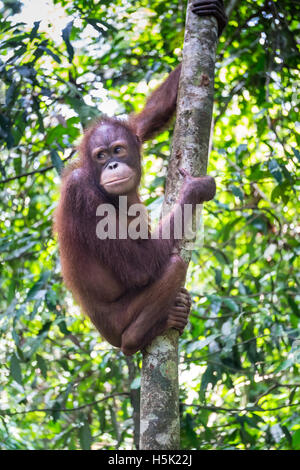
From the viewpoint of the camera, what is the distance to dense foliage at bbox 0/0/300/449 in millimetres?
3678

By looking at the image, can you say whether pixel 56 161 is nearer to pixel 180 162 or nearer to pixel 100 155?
pixel 100 155

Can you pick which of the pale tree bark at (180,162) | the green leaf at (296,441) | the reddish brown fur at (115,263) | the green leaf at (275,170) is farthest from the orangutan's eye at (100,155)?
the green leaf at (296,441)

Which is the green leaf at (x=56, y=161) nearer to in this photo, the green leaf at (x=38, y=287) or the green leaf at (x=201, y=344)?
the green leaf at (x=38, y=287)

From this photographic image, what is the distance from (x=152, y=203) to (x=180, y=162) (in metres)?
1.02

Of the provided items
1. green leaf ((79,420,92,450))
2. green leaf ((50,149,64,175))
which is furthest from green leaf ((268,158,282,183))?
green leaf ((79,420,92,450))

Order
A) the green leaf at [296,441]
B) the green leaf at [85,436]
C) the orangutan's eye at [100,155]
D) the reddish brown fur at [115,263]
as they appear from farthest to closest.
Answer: the green leaf at [85,436] < the green leaf at [296,441] < the orangutan's eye at [100,155] < the reddish brown fur at [115,263]

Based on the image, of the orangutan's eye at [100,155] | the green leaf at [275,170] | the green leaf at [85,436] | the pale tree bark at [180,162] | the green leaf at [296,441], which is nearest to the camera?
the pale tree bark at [180,162]

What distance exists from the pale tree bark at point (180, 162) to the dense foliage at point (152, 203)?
0.86 metres

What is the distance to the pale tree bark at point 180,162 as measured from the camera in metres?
2.15

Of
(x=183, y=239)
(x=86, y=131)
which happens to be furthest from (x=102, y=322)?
(x=86, y=131)

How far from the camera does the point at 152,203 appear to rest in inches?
141

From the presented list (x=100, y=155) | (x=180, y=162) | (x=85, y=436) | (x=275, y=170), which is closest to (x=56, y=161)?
(x=100, y=155)

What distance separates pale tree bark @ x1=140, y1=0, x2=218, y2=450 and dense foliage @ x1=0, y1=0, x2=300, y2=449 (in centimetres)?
86

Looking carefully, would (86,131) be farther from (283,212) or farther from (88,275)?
(283,212)
